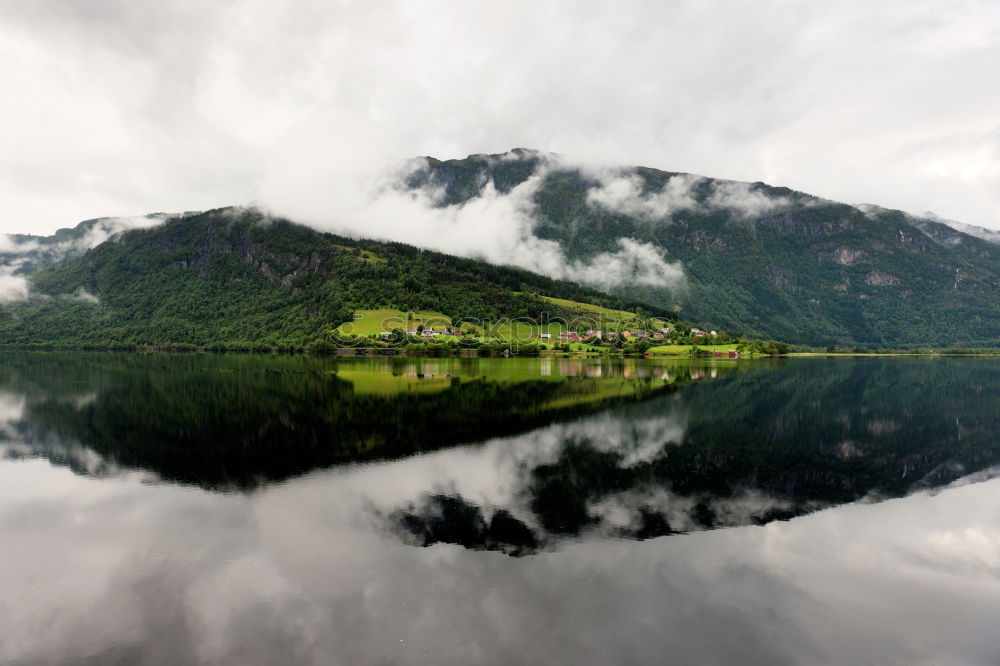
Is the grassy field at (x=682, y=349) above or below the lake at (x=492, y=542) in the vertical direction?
below

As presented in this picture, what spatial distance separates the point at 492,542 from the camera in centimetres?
1670

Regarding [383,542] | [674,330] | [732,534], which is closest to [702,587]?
[732,534]

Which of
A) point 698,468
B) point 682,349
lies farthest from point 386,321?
point 698,468

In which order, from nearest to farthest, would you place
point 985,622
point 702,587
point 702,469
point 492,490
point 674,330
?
point 985,622 < point 702,587 < point 492,490 < point 702,469 < point 674,330

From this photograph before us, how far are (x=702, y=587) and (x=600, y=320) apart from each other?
602ft

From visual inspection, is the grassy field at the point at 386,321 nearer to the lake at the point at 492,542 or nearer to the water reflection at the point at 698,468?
the water reflection at the point at 698,468

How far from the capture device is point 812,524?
1888cm

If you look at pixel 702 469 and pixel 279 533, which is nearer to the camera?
pixel 279 533

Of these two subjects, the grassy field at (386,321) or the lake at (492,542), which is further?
the grassy field at (386,321)

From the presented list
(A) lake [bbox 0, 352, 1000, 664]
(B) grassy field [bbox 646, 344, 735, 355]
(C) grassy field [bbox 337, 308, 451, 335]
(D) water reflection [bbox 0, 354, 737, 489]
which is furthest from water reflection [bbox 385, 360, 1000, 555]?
(C) grassy field [bbox 337, 308, 451, 335]

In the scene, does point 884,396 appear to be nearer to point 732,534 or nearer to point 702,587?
point 732,534

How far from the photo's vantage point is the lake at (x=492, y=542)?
1167cm

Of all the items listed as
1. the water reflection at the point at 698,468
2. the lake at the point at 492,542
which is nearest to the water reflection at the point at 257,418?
the lake at the point at 492,542

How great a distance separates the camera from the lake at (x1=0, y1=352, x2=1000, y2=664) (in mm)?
11672
